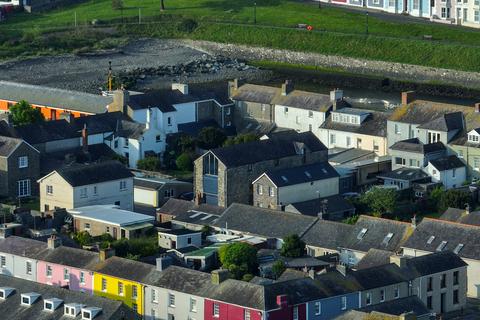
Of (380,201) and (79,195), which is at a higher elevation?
(79,195)

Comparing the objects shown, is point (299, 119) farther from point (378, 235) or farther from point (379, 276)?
point (379, 276)

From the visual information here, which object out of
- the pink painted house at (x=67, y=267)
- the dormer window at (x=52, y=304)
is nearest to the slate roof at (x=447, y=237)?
the pink painted house at (x=67, y=267)

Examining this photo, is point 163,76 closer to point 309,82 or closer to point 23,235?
point 309,82

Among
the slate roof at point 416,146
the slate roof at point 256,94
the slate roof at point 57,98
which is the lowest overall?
the slate roof at point 416,146

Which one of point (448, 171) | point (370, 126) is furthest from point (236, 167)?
point (370, 126)

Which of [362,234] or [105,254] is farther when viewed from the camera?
[362,234]

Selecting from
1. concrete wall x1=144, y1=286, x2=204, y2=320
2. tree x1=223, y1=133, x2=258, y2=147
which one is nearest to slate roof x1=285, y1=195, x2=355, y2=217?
tree x1=223, y1=133, x2=258, y2=147

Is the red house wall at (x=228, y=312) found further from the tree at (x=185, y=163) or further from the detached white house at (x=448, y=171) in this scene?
the tree at (x=185, y=163)
